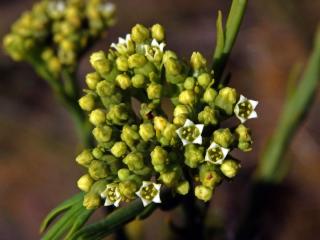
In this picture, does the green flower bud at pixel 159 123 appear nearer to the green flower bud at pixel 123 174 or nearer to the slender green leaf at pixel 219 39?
the green flower bud at pixel 123 174

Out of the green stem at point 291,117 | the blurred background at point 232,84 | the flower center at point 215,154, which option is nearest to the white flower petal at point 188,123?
the flower center at point 215,154

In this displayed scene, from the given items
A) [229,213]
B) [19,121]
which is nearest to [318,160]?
[229,213]

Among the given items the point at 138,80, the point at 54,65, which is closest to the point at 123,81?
the point at 138,80

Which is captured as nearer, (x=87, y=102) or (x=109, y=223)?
(x=109, y=223)

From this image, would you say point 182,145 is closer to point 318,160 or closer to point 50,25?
point 50,25

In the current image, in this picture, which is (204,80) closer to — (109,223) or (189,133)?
(189,133)

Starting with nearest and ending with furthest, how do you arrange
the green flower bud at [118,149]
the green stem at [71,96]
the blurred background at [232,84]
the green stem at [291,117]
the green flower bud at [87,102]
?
the green flower bud at [118,149], the green flower bud at [87,102], the green stem at [291,117], the green stem at [71,96], the blurred background at [232,84]

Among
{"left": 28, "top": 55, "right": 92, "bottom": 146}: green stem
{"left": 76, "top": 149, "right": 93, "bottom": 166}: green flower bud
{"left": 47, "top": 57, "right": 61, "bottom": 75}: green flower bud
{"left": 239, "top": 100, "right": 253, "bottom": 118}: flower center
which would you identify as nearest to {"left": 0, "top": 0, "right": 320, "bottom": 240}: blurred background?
{"left": 28, "top": 55, "right": 92, "bottom": 146}: green stem
